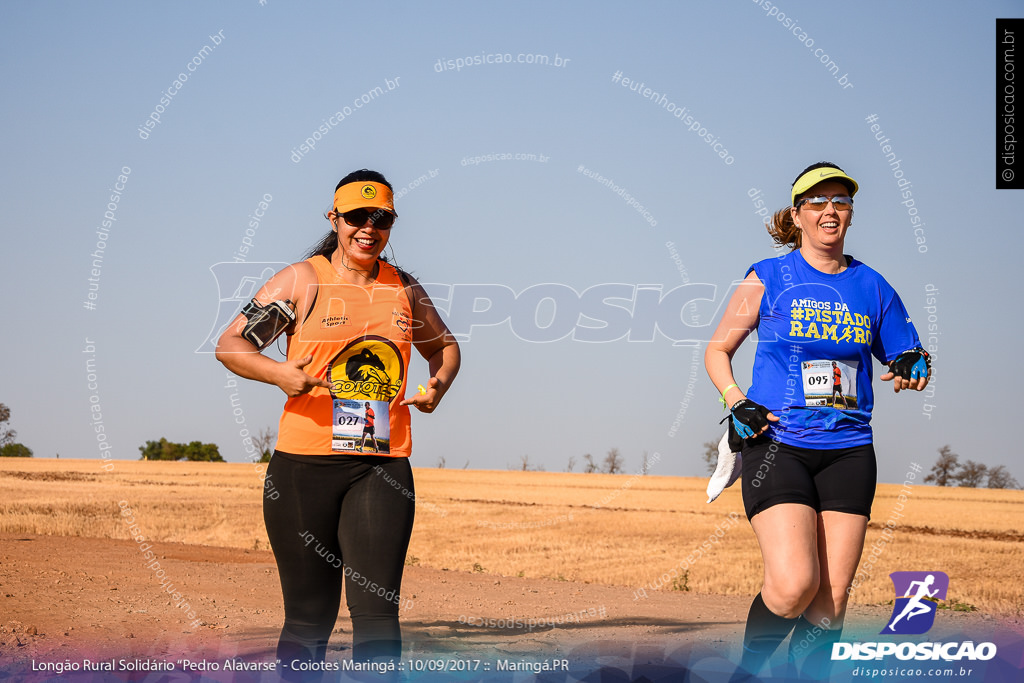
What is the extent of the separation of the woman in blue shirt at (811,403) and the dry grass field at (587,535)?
224 inches

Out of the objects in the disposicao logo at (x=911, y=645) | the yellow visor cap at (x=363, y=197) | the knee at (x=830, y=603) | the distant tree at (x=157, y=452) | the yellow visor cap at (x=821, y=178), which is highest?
the yellow visor cap at (x=821, y=178)

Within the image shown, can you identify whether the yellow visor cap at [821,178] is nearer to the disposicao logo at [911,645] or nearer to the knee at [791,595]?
the knee at [791,595]

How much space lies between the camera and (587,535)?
2028 centimetres

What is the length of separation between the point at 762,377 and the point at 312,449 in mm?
2259

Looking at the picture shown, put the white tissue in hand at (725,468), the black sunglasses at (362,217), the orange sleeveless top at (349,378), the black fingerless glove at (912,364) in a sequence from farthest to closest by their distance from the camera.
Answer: the white tissue in hand at (725,468) → the black fingerless glove at (912,364) → the black sunglasses at (362,217) → the orange sleeveless top at (349,378)

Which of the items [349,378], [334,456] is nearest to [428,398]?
[349,378]

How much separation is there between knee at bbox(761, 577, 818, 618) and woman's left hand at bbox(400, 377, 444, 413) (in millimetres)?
1813

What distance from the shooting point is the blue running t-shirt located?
15.5ft

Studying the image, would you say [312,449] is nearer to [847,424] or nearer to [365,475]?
[365,475]

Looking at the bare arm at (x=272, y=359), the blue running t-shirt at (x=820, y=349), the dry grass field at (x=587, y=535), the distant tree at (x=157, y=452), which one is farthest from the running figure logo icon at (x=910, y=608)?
the distant tree at (x=157, y=452)

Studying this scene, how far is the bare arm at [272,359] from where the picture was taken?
4195mm

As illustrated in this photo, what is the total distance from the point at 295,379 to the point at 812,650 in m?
2.77

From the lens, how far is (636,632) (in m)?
7.67

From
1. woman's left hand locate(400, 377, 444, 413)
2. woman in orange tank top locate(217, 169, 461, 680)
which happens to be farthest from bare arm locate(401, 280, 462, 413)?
woman in orange tank top locate(217, 169, 461, 680)
